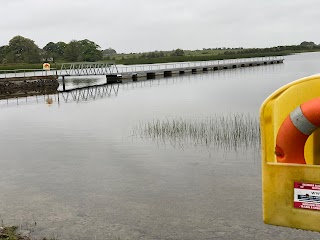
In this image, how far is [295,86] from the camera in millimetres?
3646

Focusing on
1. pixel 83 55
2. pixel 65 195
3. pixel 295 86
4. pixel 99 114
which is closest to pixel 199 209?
pixel 65 195

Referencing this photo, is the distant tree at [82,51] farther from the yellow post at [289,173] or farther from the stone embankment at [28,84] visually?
the yellow post at [289,173]

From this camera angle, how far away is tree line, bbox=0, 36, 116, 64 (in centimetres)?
11375

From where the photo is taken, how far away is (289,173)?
12.1 feet

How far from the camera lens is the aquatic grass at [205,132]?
15.5 m

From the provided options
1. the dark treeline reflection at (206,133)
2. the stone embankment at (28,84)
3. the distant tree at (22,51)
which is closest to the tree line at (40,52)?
the distant tree at (22,51)

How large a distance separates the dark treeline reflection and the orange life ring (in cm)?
1080

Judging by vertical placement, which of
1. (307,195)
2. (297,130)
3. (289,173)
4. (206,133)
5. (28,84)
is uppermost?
(28,84)

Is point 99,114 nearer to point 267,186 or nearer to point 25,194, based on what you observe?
point 25,194

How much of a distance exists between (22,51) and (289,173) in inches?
5015

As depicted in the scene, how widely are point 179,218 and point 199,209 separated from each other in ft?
2.20

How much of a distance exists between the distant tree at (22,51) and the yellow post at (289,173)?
4446 inches

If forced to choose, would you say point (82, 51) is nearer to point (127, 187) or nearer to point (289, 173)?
point (127, 187)

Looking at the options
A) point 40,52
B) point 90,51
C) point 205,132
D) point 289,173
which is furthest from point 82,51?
point 289,173
